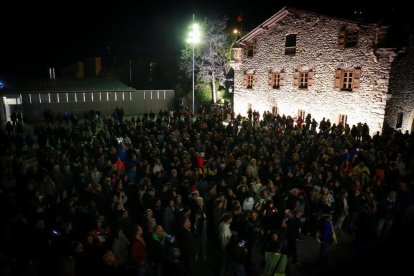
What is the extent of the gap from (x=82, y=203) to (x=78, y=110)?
23.7 m

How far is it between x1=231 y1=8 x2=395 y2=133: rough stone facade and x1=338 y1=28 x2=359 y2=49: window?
0.24 m

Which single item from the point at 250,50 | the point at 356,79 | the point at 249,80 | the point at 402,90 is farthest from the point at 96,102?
the point at 402,90

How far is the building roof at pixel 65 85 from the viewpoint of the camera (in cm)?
2748

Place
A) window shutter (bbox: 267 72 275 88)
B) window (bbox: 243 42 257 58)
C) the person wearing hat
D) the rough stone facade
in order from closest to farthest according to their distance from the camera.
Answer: the person wearing hat < the rough stone facade < window shutter (bbox: 267 72 275 88) < window (bbox: 243 42 257 58)

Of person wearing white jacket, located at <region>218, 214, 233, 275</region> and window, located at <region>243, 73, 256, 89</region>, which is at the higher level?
window, located at <region>243, 73, 256, 89</region>

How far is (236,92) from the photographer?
29.7 m

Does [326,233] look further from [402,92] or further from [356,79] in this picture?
[402,92]

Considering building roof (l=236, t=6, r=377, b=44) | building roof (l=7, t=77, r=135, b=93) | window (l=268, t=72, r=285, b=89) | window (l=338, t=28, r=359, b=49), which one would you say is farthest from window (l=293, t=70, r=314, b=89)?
building roof (l=7, t=77, r=135, b=93)

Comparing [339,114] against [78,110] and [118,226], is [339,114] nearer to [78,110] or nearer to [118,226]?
[118,226]

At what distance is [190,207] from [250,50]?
22482 millimetres

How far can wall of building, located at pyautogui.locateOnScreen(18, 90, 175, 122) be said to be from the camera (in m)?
27.2

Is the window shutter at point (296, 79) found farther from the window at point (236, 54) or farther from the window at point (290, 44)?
the window at point (236, 54)

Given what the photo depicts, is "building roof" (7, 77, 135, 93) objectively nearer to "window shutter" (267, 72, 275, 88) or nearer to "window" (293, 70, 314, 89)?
"window shutter" (267, 72, 275, 88)

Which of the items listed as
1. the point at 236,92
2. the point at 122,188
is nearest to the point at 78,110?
the point at 236,92
